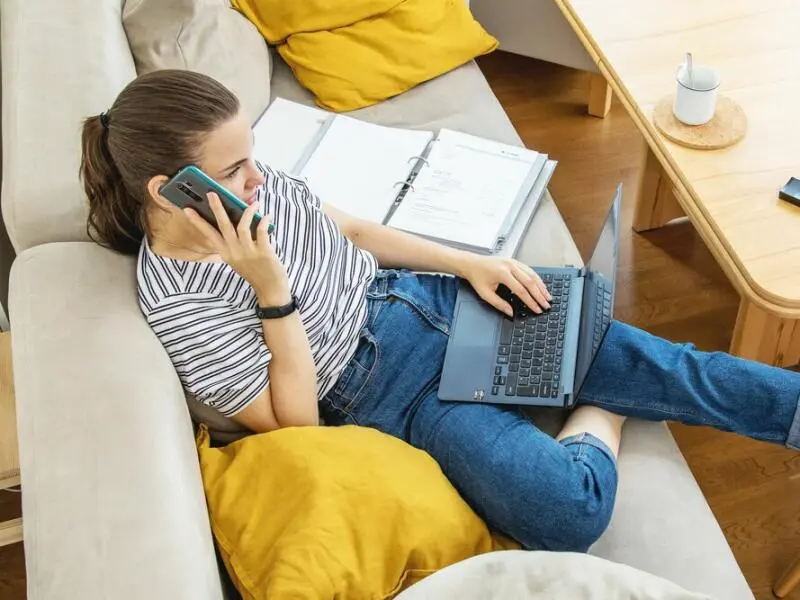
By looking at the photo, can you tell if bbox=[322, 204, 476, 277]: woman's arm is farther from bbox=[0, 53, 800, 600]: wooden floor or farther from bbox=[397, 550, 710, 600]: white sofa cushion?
bbox=[0, 53, 800, 600]: wooden floor

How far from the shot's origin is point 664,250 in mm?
2271

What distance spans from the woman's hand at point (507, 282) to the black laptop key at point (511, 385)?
0.13 meters

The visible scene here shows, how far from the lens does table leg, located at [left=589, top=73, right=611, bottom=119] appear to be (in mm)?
2535

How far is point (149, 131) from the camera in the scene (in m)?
1.21

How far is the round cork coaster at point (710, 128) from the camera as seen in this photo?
1650mm

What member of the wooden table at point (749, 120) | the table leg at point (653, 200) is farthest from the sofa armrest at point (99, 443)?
the table leg at point (653, 200)

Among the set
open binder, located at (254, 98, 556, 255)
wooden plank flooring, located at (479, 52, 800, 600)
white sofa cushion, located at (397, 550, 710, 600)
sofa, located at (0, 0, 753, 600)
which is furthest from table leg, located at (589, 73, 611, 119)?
white sofa cushion, located at (397, 550, 710, 600)

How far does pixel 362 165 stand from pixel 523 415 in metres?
0.66

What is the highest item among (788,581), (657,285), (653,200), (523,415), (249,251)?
(249,251)

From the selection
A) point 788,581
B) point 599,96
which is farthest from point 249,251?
point 599,96

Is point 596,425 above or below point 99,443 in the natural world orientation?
below

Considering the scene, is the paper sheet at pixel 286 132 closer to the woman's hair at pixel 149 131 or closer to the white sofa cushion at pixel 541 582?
the woman's hair at pixel 149 131

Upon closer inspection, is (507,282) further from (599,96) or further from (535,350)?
(599,96)

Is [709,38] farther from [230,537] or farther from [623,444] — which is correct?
[230,537]
